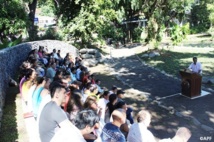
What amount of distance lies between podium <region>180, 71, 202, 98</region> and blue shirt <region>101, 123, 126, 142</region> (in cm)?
647

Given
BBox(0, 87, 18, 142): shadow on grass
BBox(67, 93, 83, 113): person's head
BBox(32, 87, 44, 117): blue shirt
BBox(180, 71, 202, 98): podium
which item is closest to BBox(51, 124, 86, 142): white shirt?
BBox(67, 93, 83, 113): person's head

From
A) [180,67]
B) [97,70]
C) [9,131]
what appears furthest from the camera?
[97,70]

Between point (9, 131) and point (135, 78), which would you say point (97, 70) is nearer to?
point (135, 78)

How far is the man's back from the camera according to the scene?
3520mm

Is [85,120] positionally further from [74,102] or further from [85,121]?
[74,102]

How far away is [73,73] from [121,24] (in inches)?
944

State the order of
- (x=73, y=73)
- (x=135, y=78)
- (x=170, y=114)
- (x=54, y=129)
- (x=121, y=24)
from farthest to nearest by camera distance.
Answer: (x=121, y=24)
(x=135, y=78)
(x=73, y=73)
(x=170, y=114)
(x=54, y=129)

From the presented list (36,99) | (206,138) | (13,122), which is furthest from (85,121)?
(206,138)

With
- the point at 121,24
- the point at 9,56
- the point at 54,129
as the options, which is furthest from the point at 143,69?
the point at 121,24

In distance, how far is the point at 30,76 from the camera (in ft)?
22.4

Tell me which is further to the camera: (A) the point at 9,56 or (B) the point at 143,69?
(B) the point at 143,69

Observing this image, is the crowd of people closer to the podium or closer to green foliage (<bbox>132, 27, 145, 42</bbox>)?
the podium

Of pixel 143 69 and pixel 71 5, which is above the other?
pixel 71 5

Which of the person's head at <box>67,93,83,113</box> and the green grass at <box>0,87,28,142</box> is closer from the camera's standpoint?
the person's head at <box>67,93,83,113</box>
